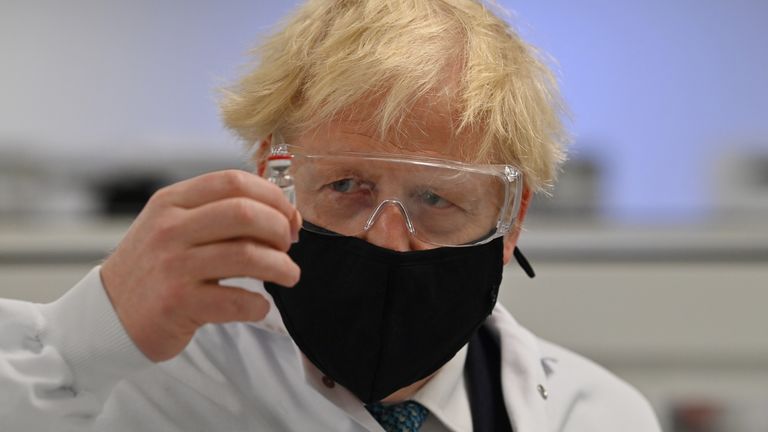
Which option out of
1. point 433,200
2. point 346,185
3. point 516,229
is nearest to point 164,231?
point 346,185

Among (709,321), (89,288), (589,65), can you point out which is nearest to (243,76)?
(89,288)

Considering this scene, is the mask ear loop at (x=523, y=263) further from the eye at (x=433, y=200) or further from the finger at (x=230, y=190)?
the finger at (x=230, y=190)

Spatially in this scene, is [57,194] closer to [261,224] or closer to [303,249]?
[303,249]

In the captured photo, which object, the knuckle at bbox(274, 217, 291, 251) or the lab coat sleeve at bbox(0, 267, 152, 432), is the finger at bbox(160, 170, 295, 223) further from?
the lab coat sleeve at bbox(0, 267, 152, 432)

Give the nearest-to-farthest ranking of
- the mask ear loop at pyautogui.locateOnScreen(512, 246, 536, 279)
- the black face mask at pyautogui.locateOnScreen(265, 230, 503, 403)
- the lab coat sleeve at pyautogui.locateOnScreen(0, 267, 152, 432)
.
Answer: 1. the lab coat sleeve at pyautogui.locateOnScreen(0, 267, 152, 432)
2. the black face mask at pyautogui.locateOnScreen(265, 230, 503, 403)
3. the mask ear loop at pyautogui.locateOnScreen(512, 246, 536, 279)

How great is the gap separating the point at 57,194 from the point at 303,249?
2.32 m

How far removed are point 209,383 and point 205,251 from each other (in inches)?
19.2

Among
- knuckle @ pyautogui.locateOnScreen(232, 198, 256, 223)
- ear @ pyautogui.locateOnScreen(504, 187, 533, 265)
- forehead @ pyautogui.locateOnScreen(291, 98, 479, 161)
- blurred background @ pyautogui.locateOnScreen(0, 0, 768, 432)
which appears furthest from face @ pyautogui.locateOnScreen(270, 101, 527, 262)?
blurred background @ pyautogui.locateOnScreen(0, 0, 768, 432)

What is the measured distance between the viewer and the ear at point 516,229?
139 centimetres

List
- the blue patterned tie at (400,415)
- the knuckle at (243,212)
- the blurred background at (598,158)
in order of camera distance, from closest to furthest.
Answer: the knuckle at (243,212) → the blue patterned tie at (400,415) → the blurred background at (598,158)

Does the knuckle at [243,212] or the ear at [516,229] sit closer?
the knuckle at [243,212]

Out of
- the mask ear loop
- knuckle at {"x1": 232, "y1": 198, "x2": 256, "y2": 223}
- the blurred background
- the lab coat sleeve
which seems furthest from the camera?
the blurred background

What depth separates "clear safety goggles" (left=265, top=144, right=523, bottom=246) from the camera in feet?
3.90

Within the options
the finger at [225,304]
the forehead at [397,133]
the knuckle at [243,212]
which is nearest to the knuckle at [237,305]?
the finger at [225,304]
